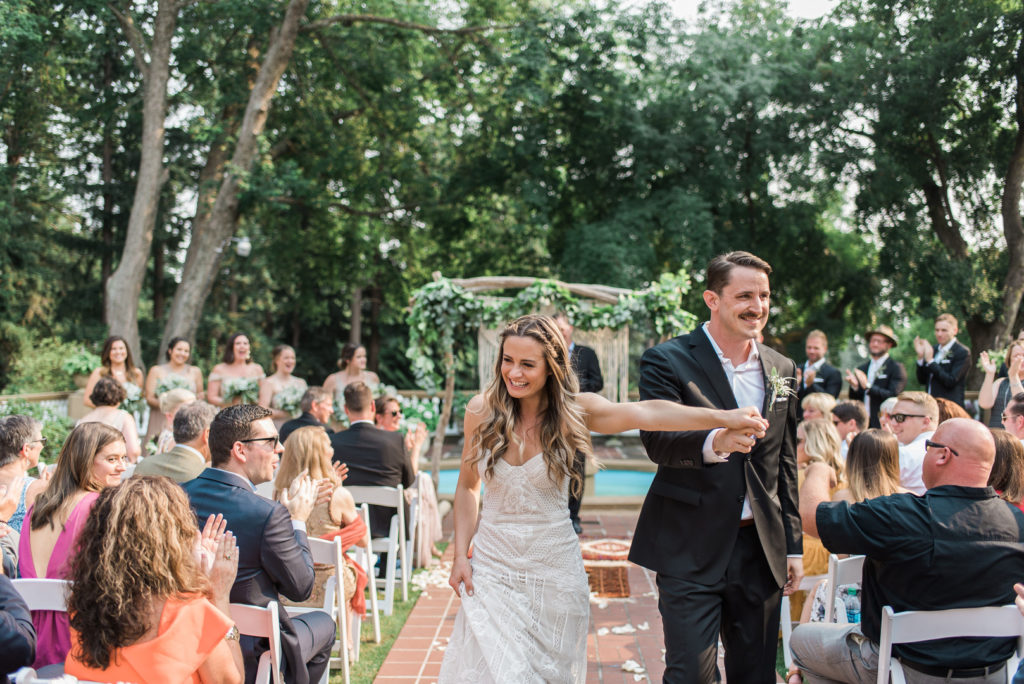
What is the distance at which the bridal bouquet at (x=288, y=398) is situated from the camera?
9.14 metres

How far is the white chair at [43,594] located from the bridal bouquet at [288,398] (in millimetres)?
6196

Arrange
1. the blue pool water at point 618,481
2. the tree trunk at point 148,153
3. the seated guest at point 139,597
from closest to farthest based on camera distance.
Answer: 1. the seated guest at point 139,597
2. the blue pool water at point 618,481
3. the tree trunk at point 148,153

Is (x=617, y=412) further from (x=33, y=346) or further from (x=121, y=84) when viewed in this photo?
(x=121, y=84)

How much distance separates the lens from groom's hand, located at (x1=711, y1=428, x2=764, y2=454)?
2.55 m

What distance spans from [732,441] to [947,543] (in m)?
0.97

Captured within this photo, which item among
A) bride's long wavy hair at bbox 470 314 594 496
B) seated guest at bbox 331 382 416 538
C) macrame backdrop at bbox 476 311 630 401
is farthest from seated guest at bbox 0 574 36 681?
macrame backdrop at bbox 476 311 630 401

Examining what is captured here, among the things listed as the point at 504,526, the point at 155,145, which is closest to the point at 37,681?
the point at 504,526

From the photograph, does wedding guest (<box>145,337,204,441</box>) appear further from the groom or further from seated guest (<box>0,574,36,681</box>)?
the groom

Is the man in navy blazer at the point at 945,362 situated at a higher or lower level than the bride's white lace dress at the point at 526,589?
higher

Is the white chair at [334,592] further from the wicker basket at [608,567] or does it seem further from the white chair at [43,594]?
the wicker basket at [608,567]

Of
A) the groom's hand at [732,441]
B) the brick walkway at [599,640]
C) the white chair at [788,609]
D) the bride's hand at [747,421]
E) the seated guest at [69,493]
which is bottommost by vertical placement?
the brick walkway at [599,640]

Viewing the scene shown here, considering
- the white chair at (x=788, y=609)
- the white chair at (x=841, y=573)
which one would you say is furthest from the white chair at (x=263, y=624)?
the white chair at (x=788, y=609)

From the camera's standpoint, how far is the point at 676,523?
2939mm

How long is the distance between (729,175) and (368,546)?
13191 millimetres
